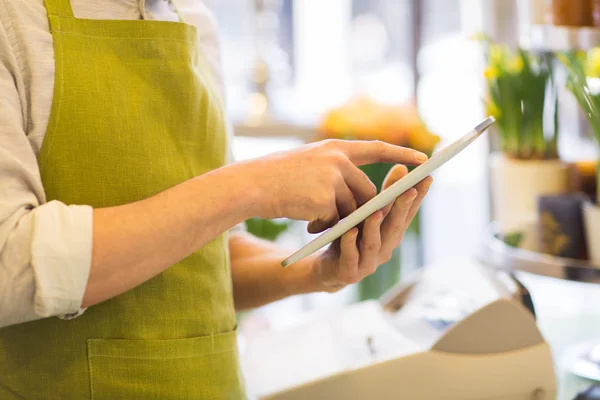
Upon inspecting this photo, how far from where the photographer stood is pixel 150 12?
36.6 inches

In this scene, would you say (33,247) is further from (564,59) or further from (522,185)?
(522,185)

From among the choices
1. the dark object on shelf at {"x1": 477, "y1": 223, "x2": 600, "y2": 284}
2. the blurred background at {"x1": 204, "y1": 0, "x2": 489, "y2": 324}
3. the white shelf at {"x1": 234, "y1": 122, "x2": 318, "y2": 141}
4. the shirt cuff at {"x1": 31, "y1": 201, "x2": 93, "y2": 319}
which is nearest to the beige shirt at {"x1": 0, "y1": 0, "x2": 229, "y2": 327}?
the shirt cuff at {"x1": 31, "y1": 201, "x2": 93, "y2": 319}

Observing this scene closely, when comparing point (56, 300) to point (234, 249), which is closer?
point (56, 300)

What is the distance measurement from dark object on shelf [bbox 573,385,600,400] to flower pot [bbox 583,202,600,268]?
0.80 feet

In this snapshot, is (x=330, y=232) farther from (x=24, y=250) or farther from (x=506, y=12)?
(x=506, y=12)

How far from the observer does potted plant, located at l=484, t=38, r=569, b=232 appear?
156 cm

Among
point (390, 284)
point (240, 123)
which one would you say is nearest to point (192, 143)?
point (390, 284)

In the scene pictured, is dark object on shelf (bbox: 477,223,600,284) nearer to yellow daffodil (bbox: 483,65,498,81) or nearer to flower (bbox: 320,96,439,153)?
yellow daffodil (bbox: 483,65,498,81)

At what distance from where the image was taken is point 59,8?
822 mm

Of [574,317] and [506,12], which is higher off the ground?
[506,12]

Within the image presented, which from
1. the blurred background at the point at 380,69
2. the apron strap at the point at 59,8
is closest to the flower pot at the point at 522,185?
the apron strap at the point at 59,8

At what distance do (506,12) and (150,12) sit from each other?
1728 mm

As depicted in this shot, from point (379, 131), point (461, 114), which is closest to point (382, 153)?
point (379, 131)

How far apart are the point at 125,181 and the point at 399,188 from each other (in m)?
0.32
